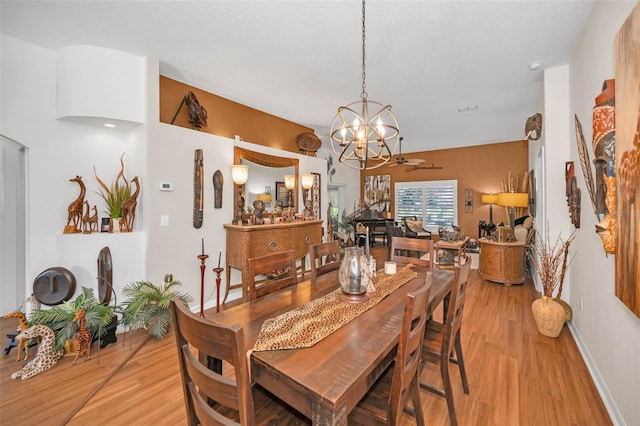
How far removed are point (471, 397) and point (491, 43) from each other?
10.7 feet

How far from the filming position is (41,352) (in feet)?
7.54

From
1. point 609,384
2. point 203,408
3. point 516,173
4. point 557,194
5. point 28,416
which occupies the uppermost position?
point 516,173

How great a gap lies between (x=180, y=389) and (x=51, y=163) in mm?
2666

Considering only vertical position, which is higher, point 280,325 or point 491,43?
point 491,43

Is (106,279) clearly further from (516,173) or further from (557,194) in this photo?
(516,173)

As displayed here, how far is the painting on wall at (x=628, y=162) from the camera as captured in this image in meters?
1.37

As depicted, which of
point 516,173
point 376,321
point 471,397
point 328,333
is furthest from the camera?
point 516,173

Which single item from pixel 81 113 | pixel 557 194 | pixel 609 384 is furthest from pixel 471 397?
pixel 81 113

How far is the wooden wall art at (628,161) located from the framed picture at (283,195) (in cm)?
384

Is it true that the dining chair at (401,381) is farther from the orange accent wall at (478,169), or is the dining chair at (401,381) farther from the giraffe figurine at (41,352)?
the orange accent wall at (478,169)

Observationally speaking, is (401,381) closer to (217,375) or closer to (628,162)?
(217,375)

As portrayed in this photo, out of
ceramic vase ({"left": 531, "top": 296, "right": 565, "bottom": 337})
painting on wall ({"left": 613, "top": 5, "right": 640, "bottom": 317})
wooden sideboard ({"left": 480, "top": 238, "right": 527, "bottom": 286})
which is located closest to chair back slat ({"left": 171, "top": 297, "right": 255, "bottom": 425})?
painting on wall ({"left": 613, "top": 5, "right": 640, "bottom": 317})

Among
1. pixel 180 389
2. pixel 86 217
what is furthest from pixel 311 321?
pixel 86 217

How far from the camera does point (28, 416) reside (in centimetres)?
182
